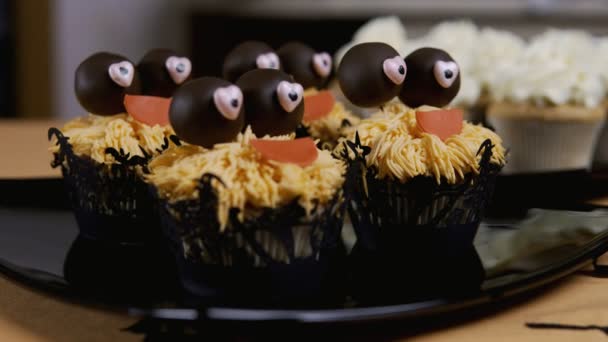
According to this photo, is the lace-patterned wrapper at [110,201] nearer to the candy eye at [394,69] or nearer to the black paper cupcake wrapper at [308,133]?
the black paper cupcake wrapper at [308,133]

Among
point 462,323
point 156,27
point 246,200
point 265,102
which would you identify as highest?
point 156,27

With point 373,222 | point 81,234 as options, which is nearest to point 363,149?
point 373,222

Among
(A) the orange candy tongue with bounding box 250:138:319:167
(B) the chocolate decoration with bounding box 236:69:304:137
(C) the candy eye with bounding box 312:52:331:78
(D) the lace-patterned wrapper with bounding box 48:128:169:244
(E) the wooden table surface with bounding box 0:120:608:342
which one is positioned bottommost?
(E) the wooden table surface with bounding box 0:120:608:342

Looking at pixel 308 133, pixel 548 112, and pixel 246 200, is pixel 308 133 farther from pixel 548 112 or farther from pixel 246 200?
pixel 548 112

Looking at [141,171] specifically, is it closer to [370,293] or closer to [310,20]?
[370,293]

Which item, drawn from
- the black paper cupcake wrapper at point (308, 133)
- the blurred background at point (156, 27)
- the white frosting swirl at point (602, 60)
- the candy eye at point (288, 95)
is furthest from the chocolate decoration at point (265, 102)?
the blurred background at point (156, 27)

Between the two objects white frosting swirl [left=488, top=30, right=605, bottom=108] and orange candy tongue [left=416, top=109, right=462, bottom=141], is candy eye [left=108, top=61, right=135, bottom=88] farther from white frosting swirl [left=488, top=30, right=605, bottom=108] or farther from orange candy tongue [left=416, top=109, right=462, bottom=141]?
white frosting swirl [left=488, top=30, right=605, bottom=108]

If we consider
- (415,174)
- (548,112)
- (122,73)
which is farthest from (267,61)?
(548,112)

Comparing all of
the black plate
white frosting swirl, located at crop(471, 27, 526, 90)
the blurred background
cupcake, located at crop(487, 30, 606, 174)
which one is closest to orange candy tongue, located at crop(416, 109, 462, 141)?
the black plate
